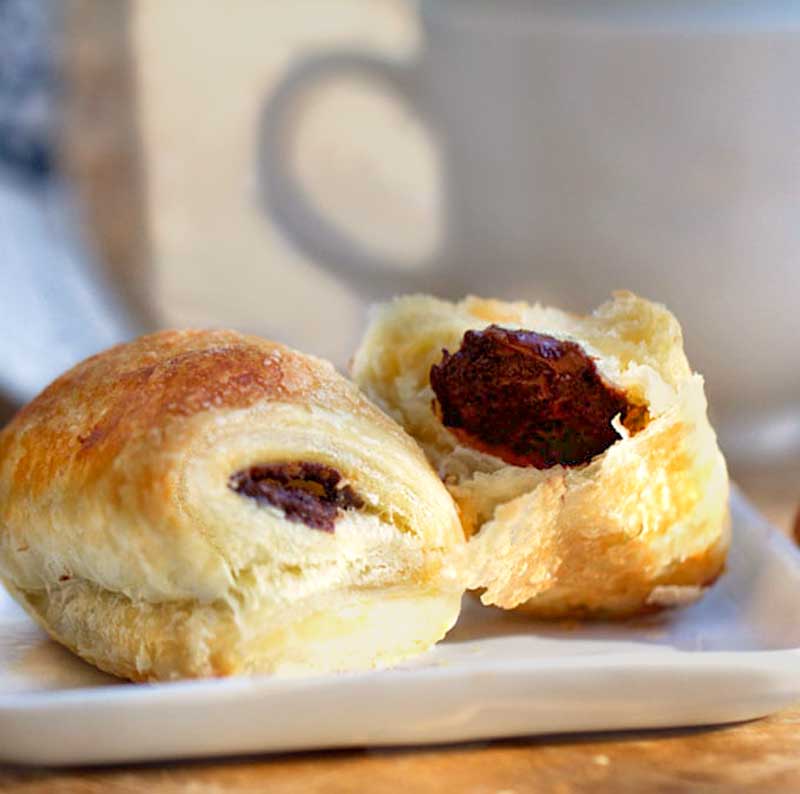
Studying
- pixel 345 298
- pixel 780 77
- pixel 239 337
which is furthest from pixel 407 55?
pixel 239 337

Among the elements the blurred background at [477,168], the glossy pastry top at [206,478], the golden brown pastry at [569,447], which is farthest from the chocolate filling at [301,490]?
the blurred background at [477,168]

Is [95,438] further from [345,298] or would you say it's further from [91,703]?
[345,298]

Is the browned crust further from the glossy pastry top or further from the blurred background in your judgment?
the blurred background

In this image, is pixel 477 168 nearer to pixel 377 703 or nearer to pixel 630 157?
pixel 630 157

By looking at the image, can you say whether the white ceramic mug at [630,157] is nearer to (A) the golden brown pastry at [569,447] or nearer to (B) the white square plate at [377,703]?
(A) the golden brown pastry at [569,447]

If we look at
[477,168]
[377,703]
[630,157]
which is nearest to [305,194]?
[477,168]

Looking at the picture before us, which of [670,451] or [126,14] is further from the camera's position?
[126,14]

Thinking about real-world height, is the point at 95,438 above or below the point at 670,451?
below
